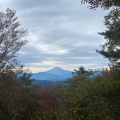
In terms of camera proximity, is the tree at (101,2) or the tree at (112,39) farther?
the tree at (112,39)

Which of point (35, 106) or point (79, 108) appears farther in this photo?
point (35, 106)

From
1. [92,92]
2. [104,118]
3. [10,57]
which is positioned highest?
[10,57]

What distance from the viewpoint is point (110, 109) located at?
11062mm

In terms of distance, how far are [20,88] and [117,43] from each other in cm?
1074

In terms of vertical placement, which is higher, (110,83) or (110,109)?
(110,83)

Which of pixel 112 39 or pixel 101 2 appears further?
pixel 112 39

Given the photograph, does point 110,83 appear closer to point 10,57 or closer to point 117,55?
point 10,57

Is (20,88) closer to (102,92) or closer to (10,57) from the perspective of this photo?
(102,92)

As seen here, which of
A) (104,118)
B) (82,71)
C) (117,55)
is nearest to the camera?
(104,118)

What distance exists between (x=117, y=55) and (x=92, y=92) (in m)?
15.1

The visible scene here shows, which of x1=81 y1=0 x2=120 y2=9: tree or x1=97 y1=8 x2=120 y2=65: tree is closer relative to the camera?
x1=81 y1=0 x2=120 y2=9: tree

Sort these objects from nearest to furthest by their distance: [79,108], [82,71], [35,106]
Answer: [79,108] < [35,106] < [82,71]

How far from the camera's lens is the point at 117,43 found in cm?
2234

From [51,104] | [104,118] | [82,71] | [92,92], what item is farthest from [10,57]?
[82,71]
